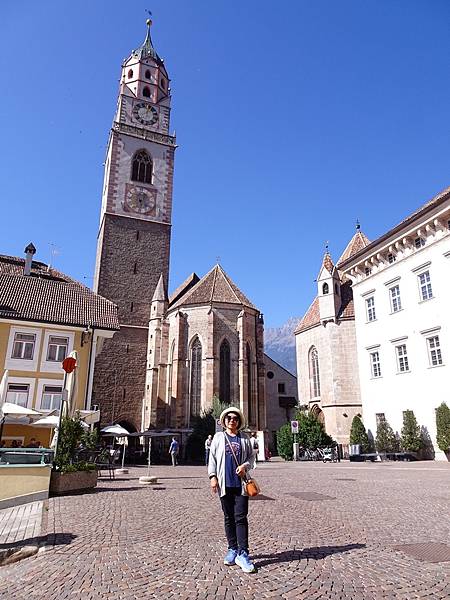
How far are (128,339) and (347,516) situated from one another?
31969 millimetres

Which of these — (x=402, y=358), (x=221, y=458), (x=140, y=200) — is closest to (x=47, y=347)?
(x=221, y=458)

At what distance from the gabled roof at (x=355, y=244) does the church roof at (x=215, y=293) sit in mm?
9293

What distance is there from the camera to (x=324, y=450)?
28.4 metres

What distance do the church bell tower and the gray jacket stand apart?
33.0 metres

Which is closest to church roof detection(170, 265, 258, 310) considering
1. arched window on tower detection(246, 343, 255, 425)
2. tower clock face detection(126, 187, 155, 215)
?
arched window on tower detection(246, 343, 255, 425)

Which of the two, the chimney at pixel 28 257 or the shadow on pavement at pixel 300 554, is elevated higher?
the chimney at pixel 28 257

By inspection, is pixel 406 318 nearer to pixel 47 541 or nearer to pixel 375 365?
pixel 375 365

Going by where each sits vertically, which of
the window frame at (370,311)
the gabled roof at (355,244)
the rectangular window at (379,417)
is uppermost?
the gabled roof at (355,244)

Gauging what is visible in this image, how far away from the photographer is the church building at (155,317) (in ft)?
112

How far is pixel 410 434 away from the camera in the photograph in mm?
24891

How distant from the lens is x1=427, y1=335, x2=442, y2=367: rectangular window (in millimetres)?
24538

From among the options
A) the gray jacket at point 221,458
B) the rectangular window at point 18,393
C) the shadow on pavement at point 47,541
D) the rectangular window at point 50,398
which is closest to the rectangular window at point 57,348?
the rectangular window at point 50,398

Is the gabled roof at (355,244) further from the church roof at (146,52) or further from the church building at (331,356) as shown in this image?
the church roof at (146,52)

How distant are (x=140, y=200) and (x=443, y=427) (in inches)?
1300
